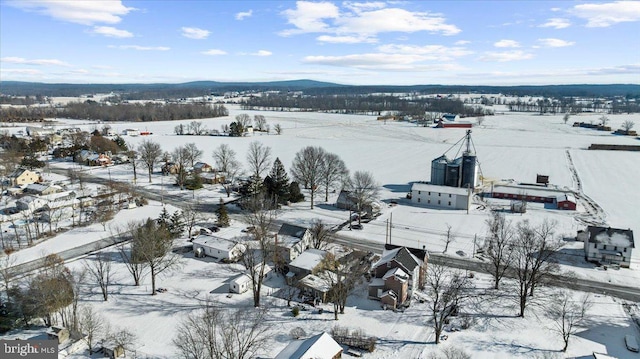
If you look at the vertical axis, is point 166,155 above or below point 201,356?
above

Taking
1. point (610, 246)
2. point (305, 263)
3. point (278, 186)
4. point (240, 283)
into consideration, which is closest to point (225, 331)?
point (240, 283)

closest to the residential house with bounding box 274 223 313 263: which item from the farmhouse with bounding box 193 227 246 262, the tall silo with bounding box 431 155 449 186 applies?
the farmhouse with bounding box 193 227 246 262

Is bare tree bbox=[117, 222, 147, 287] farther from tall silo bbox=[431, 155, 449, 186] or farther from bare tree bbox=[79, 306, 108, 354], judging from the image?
tall silo bbox=[431, 155, 449, 186]

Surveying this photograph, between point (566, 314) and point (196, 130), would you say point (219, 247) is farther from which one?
point (196, 130)

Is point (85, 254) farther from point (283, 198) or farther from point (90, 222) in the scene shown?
point (283, 198)

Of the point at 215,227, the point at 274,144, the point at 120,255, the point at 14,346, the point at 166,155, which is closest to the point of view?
the point at 14,346

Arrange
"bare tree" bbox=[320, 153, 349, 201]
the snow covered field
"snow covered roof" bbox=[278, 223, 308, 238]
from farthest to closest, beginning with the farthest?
1. "bare tree" bbox=[320, 153, 349, 201]
2. "snow covered roof" bbox=[278, 223, 308, 238]
3. the snow covered field

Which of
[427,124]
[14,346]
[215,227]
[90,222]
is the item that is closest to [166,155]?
[90,222]
